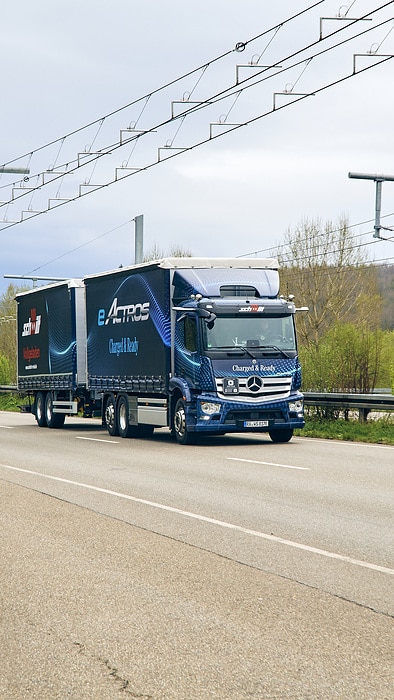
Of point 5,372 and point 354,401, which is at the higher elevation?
point 5,372

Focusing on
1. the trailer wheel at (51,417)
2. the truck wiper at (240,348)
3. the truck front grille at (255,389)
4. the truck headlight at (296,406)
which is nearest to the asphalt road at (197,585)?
the truck front grille at (255,389)

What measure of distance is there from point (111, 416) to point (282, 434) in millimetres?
4979

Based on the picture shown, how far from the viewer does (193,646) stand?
559 centimetres

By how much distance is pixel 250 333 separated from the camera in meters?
21.3

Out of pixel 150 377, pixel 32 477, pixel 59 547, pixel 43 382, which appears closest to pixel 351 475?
pixel 32 477

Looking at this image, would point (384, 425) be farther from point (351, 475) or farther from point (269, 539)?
point (269, 539)

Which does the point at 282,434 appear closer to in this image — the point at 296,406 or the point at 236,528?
the point at 296,406

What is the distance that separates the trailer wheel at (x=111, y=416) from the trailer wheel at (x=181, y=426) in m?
3.38

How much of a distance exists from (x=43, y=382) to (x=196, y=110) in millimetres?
11937

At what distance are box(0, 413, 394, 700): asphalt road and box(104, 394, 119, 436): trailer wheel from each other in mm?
Answer: 9863

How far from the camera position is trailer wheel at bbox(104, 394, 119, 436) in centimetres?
2491

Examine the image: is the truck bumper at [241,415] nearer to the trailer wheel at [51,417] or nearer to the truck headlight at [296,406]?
the truck headlight at [296,406]

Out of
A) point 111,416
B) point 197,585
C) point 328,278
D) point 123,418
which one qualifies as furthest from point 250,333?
point 328,278

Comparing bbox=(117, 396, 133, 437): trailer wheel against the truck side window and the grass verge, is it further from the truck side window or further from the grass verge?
the grass verge
